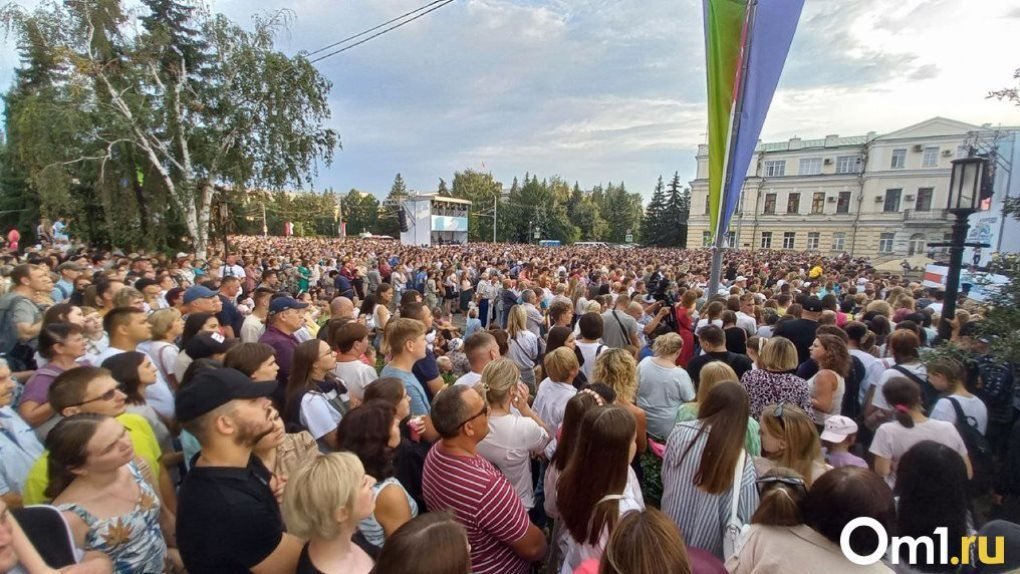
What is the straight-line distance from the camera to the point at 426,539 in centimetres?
129

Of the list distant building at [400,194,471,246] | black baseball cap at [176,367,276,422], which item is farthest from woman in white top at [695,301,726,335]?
distant building at [400,194,471,246]

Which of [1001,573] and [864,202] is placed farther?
[864,202]

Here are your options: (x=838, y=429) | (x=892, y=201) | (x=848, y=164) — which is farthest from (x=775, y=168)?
(x=838, y=429)

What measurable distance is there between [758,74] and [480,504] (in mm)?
5501

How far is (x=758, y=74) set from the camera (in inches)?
198

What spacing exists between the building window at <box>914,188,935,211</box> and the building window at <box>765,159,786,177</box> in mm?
12580

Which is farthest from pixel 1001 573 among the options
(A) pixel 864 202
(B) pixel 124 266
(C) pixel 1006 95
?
(A) pixel 864 202

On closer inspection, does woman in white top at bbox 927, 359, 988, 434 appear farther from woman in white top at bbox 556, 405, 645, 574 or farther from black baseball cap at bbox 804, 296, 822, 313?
woman in white top at bbox 556, 405, 645, 574

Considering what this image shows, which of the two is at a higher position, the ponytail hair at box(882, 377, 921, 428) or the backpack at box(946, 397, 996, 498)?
the ponytail hair at box(882, 377, 921, 428)

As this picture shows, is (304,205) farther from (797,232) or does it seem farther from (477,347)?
(477,347)

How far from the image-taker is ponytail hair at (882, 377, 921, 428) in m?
2.77

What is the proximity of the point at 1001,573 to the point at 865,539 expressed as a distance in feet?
3.49

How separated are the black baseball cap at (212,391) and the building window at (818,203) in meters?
58.9

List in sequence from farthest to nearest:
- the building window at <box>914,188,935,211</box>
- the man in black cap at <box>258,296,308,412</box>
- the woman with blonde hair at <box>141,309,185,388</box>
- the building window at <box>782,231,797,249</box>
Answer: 1. the building window at <box>782,231,797,249</box>
2. the building window at <box>914,188,935,211</box>
3. the man in black cap at <box>258,296,308,412</box>
4. the woman with blonde hair at <box>141,309,185,388</box>
